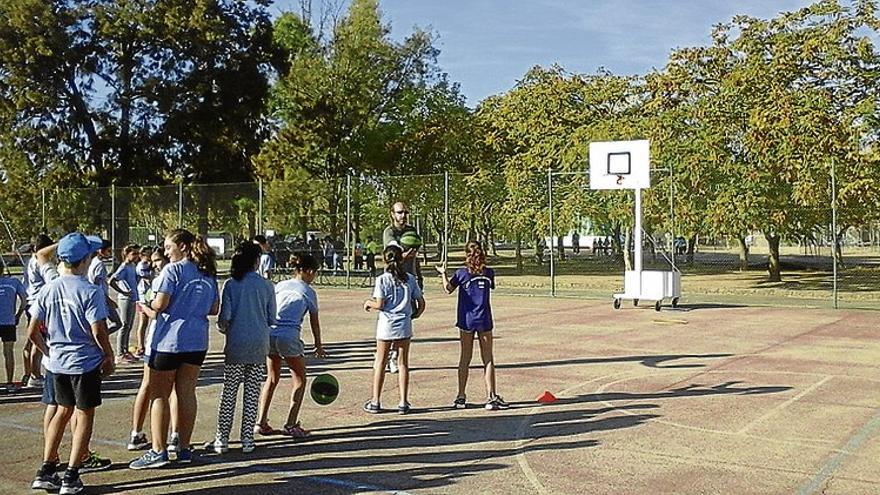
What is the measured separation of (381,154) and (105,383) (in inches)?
1217

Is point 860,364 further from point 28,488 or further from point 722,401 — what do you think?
point 28,488

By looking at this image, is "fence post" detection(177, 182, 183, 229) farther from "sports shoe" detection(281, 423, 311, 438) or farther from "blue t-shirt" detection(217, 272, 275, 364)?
"blue t-shirt" detection(217, 272, 275, 364)

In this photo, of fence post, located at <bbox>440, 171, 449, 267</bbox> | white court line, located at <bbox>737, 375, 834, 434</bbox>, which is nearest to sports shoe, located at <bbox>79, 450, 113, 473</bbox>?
white court line, located at <bbox>737, 375, 834, 434</bbox>

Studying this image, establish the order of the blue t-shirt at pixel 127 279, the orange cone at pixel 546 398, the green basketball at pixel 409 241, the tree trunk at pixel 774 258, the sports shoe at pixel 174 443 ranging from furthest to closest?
the tree trunk at pixel 774 258 < the blue t-shirt at pixel 127 279 < the green basketball at pixel 409 241 < the orange cone at pixel 546 398 < the sports shoe at pixel 174 443

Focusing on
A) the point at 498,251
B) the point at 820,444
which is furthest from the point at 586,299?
the point at 498,251

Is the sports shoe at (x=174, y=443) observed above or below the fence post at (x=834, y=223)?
below

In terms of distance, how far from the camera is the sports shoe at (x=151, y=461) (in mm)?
6566

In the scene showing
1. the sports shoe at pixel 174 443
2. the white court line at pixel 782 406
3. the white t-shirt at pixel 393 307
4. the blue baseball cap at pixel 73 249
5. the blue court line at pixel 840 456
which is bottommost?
the blue court line at pixel 840 456

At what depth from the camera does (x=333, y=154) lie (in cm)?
4034

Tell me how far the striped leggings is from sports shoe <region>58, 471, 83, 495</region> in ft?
4.10

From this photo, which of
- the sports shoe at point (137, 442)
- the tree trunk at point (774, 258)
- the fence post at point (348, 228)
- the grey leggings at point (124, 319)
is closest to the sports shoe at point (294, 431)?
the sports shoe at point (137, 442)

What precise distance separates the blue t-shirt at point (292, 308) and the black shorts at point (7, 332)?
3736mm

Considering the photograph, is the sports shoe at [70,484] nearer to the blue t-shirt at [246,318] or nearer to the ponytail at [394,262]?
the blue t-shirt at [246,318]

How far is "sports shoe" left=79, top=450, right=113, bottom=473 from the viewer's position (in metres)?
6.53
